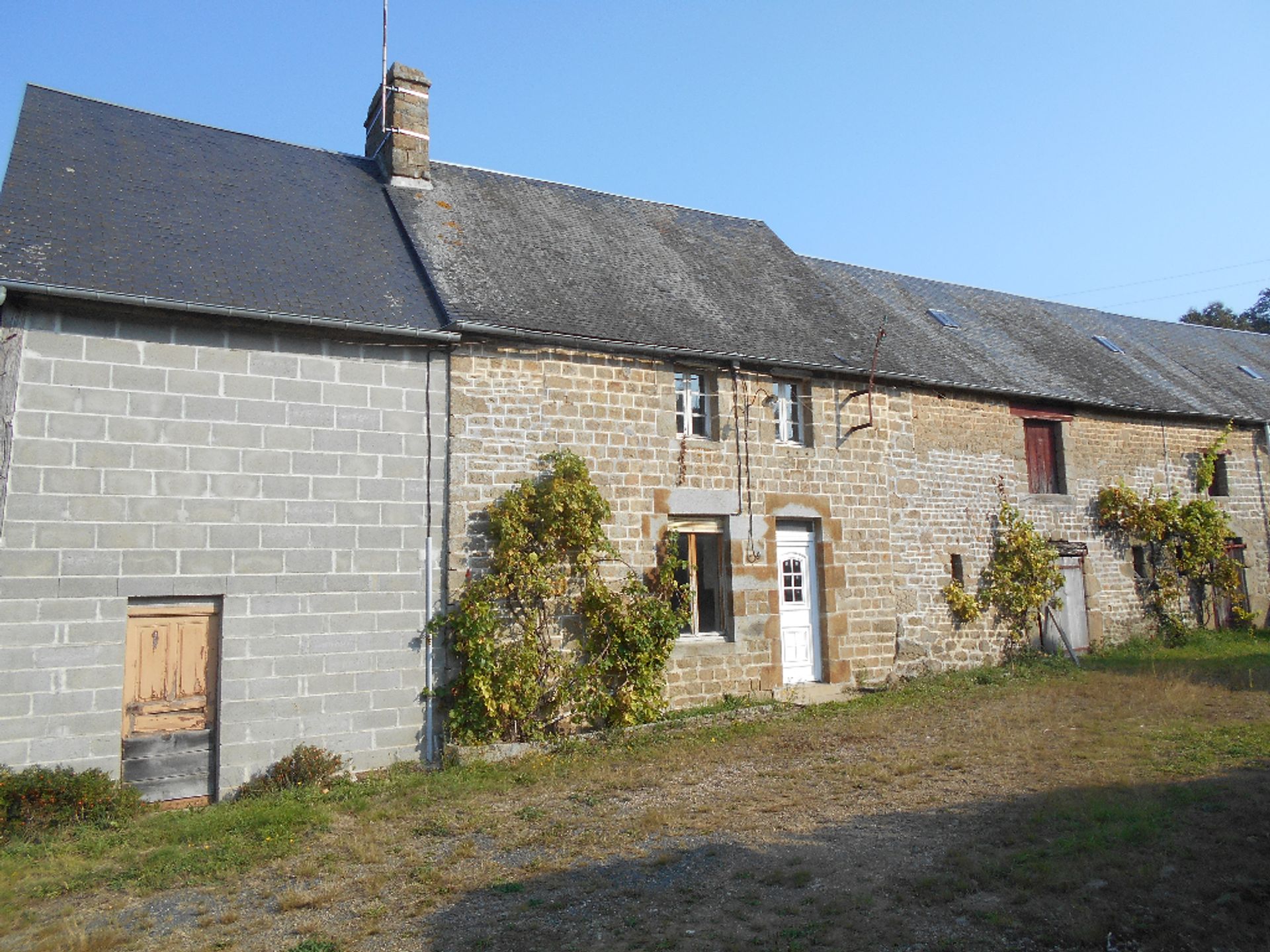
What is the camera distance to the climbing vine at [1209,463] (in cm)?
1694

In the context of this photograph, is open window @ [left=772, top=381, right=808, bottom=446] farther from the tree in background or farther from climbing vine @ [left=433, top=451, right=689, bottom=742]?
the tree in background

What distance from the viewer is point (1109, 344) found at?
19.2 m

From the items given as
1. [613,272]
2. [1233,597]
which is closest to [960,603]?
[613,272]

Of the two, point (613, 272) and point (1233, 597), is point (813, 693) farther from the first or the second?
point (1233, 597)

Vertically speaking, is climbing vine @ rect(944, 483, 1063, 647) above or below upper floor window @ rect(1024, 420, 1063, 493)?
below

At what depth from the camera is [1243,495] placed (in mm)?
17656

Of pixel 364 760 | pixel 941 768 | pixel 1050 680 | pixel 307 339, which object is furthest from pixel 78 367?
pixel 1050 680

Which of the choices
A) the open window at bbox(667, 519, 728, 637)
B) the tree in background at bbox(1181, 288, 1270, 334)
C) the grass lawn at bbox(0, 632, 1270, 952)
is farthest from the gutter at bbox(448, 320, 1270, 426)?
the tree in background at bbox(1181, 288, 1270, 334)

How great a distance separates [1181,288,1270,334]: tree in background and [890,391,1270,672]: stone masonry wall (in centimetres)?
2047

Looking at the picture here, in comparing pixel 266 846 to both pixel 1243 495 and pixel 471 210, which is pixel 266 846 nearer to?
pixel 471 210

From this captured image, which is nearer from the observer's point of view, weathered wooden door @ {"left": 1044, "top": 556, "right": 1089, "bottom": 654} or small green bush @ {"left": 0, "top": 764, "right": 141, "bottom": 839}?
small green bush @ {"left": 0, "top": 764, "right": 141, "bottom": 839}

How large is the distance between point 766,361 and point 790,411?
1.03 m

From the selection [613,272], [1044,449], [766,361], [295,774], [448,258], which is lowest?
[295,774]

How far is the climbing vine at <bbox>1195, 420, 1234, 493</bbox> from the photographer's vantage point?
55.6 ft
